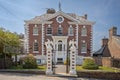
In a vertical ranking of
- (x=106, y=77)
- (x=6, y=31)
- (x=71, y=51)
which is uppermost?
(x=6, y=31)

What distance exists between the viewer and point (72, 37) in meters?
47.5

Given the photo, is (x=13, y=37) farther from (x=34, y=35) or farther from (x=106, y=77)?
(x=106, y=77)

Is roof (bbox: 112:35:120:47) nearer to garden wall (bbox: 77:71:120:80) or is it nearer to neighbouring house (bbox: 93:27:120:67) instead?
neighbouring house (bbox: 93:27:120:67)

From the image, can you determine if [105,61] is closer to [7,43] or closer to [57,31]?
[57,31]

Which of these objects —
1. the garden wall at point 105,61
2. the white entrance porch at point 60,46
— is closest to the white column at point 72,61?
the garden wall at point 105,61

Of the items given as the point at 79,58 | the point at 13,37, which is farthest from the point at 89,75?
the point at 79,58

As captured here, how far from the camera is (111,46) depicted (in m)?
47.1

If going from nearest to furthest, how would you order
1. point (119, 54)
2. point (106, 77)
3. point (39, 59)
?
point (106, 77)
point (119, 54)
point (39, 59)

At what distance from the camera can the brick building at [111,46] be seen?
142ft

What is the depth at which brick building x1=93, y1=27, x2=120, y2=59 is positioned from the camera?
43303mm

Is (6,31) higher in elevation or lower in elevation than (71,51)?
higher

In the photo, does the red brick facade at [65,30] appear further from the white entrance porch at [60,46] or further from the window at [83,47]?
the white entrance porch at [60,46]

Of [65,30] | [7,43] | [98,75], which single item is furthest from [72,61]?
[65,30]

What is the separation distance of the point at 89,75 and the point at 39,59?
805 inches
